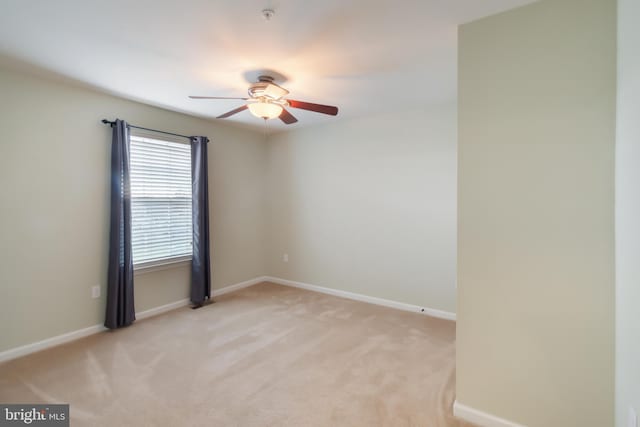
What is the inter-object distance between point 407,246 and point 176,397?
2.80 m

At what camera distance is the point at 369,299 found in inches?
162

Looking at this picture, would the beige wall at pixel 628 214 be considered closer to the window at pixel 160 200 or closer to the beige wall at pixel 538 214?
the beige wall at pixel 538 214

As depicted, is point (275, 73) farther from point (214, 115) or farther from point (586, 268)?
point (586, 268)

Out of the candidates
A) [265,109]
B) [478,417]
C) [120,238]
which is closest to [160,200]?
[120,238]

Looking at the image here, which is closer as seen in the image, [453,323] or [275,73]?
[275,73]

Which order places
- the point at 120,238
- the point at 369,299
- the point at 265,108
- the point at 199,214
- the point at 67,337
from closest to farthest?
the point at 265,108 < the point at 67,337 < the point at 120,238 < the point at 199,214 < the point at 369,299

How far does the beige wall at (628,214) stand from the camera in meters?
1.12

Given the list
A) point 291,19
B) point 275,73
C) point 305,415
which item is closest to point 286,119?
point 275,73

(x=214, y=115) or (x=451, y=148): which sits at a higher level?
(x=214, y=115)

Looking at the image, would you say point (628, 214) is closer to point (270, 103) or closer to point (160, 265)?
point (270, 103)

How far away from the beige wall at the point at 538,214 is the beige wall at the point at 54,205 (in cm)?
342

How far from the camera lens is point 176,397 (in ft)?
6.93

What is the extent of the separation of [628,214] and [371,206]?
9.44ft

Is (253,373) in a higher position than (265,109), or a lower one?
lower
